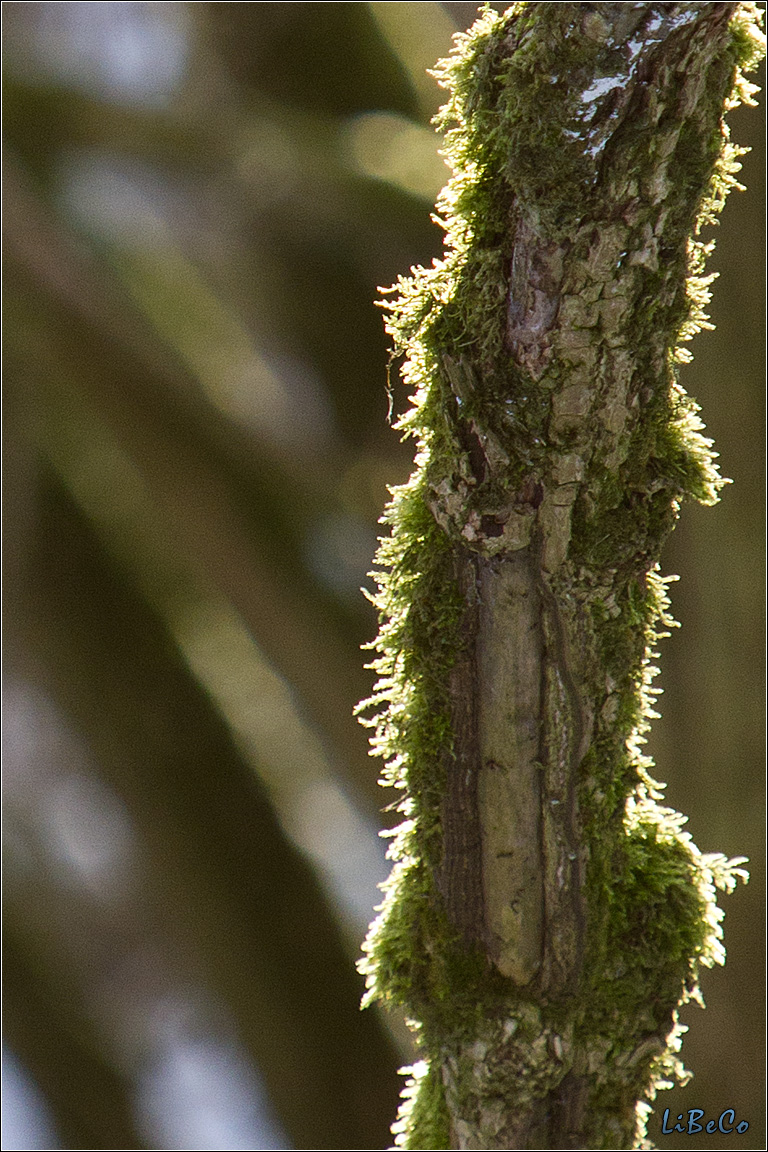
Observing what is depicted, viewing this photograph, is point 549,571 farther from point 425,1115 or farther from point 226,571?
point 226,571

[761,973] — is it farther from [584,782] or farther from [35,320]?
[35,320]

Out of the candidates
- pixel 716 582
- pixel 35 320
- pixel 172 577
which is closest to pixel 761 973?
pixel 716 582

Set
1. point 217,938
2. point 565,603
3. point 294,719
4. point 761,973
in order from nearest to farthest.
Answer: point 565,603
point 761,973
point 294,719
point 217,938

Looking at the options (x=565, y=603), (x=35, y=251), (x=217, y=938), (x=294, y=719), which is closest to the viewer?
(x=565, y=603)

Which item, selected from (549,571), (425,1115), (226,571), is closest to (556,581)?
(549,571)

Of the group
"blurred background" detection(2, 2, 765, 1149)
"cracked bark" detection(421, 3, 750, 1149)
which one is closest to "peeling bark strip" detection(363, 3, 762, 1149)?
"cracked bark" detection(421, 3, 750, 1149)
